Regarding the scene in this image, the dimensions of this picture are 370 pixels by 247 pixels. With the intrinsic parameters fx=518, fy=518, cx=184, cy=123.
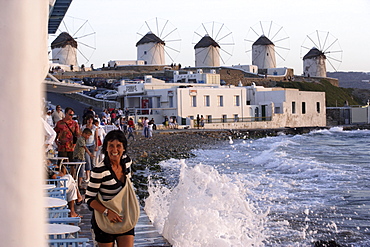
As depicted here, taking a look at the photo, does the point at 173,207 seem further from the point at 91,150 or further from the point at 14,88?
the point at 14,88

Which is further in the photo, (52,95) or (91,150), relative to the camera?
(52,95)

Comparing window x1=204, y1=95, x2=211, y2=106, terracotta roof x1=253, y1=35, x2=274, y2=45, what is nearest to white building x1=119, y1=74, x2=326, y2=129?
window x1=204, y1=95, x2=211, y2=106

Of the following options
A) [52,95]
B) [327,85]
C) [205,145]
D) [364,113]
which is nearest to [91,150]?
[205,145]

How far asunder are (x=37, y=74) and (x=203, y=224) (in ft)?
20.6

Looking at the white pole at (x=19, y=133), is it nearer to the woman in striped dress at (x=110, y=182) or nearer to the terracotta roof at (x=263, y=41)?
the woman in striped dress at (x=110, y=182)

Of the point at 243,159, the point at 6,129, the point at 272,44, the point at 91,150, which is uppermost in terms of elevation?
the point at 272,44

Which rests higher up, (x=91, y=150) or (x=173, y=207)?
(x=91, y=150)

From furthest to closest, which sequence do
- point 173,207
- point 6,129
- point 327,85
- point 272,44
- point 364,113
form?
point 272,44 < point 327,85 < point 364,113 < point 173,207 < point 6,129

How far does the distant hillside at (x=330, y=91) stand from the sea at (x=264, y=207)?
50.2m

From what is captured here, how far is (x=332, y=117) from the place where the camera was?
57.9 meters

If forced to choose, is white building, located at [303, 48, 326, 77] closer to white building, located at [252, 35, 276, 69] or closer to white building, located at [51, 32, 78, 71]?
white building, located at [252, 35, 276, 69]

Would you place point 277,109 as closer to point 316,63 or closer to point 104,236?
point 316,63

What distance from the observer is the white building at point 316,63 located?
275 feet

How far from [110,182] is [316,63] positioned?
8348cm
